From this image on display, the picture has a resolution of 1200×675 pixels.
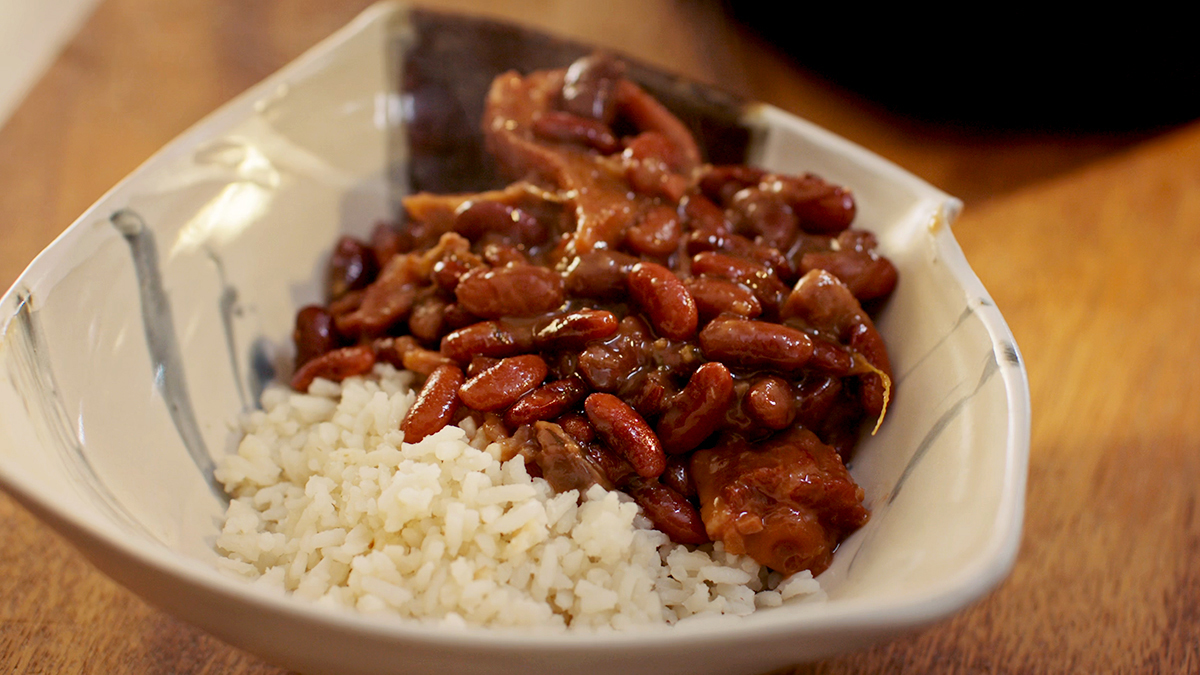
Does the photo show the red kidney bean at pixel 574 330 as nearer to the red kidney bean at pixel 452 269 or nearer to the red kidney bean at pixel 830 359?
the red kidney bean at pixel 452 269

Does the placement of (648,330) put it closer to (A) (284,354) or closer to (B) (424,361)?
(B) (424,361)

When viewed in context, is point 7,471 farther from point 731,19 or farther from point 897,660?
point 731,19

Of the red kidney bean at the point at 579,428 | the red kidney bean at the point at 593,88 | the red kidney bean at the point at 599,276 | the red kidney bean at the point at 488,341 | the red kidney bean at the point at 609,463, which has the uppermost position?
the red kidney bean at the point at 593,88

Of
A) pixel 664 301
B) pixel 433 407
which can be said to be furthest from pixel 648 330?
pixel 433 407

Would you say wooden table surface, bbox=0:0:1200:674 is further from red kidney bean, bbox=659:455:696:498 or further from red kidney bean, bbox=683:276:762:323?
red kidney bean, bbox=683:276:762:323

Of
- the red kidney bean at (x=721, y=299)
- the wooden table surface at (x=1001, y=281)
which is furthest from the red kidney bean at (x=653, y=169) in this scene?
the wooden table surface at (x=1001, y=281)

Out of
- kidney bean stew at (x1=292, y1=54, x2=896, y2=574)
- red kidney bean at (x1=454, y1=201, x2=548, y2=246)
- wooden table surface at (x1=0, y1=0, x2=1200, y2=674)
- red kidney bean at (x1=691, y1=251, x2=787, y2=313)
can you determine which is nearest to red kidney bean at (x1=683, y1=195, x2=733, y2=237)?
kidney bean stew at (x1=292, y1=54, x2=896, y2=574)
